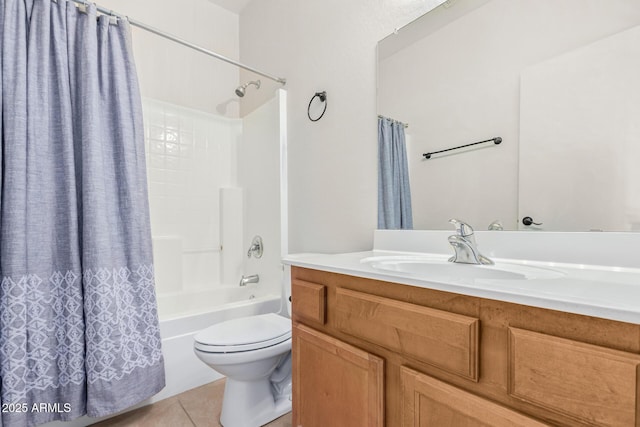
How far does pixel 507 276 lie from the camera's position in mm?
840

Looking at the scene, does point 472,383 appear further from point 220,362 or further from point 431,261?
Answer: point 220,362

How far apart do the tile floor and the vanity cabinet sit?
2.09 ft

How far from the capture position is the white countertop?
465 millimetres

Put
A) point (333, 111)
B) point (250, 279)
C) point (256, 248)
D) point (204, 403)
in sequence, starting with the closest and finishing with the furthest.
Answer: point (204, 403), point (333, 111), point (250, 279), point (256, 248)

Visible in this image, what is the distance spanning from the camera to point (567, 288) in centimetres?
56

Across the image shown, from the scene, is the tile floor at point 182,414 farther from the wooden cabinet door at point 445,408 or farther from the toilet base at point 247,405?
the wooden cabinet door at point 445,408

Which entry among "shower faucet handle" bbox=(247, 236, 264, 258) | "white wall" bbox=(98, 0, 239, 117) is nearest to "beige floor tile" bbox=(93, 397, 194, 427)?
"shower faucet handle" bbox=(247, 236, 264, 258)

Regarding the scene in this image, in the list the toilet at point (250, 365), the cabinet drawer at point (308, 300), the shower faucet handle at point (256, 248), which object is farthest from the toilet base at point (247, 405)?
the shower faucet handle at point (256, 248)

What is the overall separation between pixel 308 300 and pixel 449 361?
0.48 metres

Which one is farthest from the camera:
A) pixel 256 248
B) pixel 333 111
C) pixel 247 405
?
pixel 256 248

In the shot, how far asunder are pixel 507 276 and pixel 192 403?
157 cm

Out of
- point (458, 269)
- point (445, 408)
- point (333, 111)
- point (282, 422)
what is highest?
point (333, 111)

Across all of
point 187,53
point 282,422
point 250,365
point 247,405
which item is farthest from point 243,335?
point 187,53

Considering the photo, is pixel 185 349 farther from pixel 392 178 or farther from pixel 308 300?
pixel 392 178
